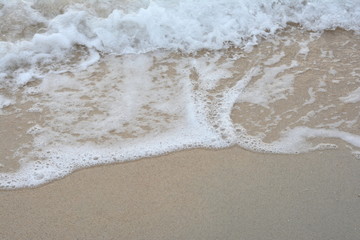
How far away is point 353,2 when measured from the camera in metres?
4.59

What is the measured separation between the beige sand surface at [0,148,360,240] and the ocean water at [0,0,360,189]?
124mm

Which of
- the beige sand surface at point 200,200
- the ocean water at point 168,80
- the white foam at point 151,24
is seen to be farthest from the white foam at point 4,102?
the beige sand surface at point 200,200

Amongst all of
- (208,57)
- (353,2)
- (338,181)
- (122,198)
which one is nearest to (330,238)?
(338,181)

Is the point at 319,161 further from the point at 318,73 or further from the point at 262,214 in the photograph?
the point at 318,73

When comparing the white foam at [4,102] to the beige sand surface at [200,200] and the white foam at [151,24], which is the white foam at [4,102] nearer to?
the white foam at [151,24]

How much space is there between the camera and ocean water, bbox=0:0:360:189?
291 cm

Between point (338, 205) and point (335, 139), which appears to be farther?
point (335, 139)

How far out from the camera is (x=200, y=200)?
8.25 feet

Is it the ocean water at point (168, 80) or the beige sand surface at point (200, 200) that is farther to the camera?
the ocean water at point (168, 80)

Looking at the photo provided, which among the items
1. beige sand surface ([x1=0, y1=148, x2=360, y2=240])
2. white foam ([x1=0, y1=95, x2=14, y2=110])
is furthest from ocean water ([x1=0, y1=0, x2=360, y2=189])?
beige sand surface ([x1=0, y1=148, x2=360, y2=240])

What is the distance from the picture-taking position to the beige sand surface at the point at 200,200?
2.38m

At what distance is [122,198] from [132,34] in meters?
1.88

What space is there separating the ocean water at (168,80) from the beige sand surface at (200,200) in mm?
124

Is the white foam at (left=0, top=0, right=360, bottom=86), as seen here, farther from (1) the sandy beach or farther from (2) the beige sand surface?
(2) the beige sand surface
